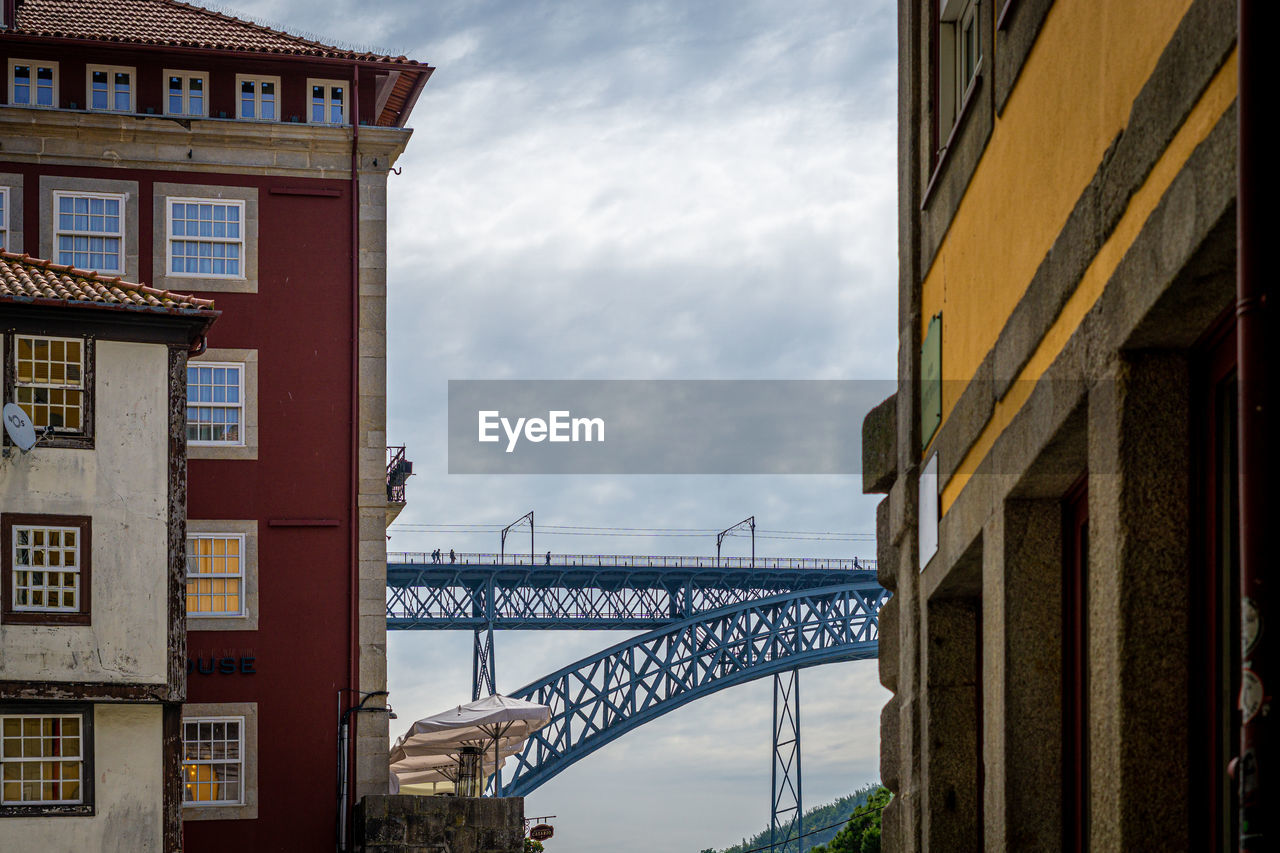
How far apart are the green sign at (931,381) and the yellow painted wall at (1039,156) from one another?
5.7 inches

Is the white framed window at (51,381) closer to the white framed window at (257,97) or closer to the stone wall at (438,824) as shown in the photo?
the stone wall at (438,824)

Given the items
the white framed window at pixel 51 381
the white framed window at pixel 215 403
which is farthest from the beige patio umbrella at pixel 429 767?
the white framed window at pixel 51 381

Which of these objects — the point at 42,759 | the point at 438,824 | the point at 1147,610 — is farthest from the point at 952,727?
the point at 438,824

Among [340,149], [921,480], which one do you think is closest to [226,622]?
[340,149]

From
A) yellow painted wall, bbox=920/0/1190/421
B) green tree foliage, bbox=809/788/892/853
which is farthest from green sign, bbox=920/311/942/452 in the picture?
green tree foliage, bbox=809/788/892/853

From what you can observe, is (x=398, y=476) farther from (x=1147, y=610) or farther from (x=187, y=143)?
(x=1147, y=610)

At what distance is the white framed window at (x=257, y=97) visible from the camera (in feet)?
102

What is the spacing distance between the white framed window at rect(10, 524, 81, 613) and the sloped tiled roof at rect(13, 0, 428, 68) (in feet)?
33.2

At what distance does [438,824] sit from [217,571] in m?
4.96

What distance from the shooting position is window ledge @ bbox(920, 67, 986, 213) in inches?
333

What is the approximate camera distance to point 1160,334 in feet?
17.6

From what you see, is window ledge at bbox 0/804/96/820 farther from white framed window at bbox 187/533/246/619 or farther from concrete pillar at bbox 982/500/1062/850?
concrete pillar at bbox 982/500/1062/850

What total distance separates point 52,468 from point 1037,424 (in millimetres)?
19067

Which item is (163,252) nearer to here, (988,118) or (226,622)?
(226,622)
